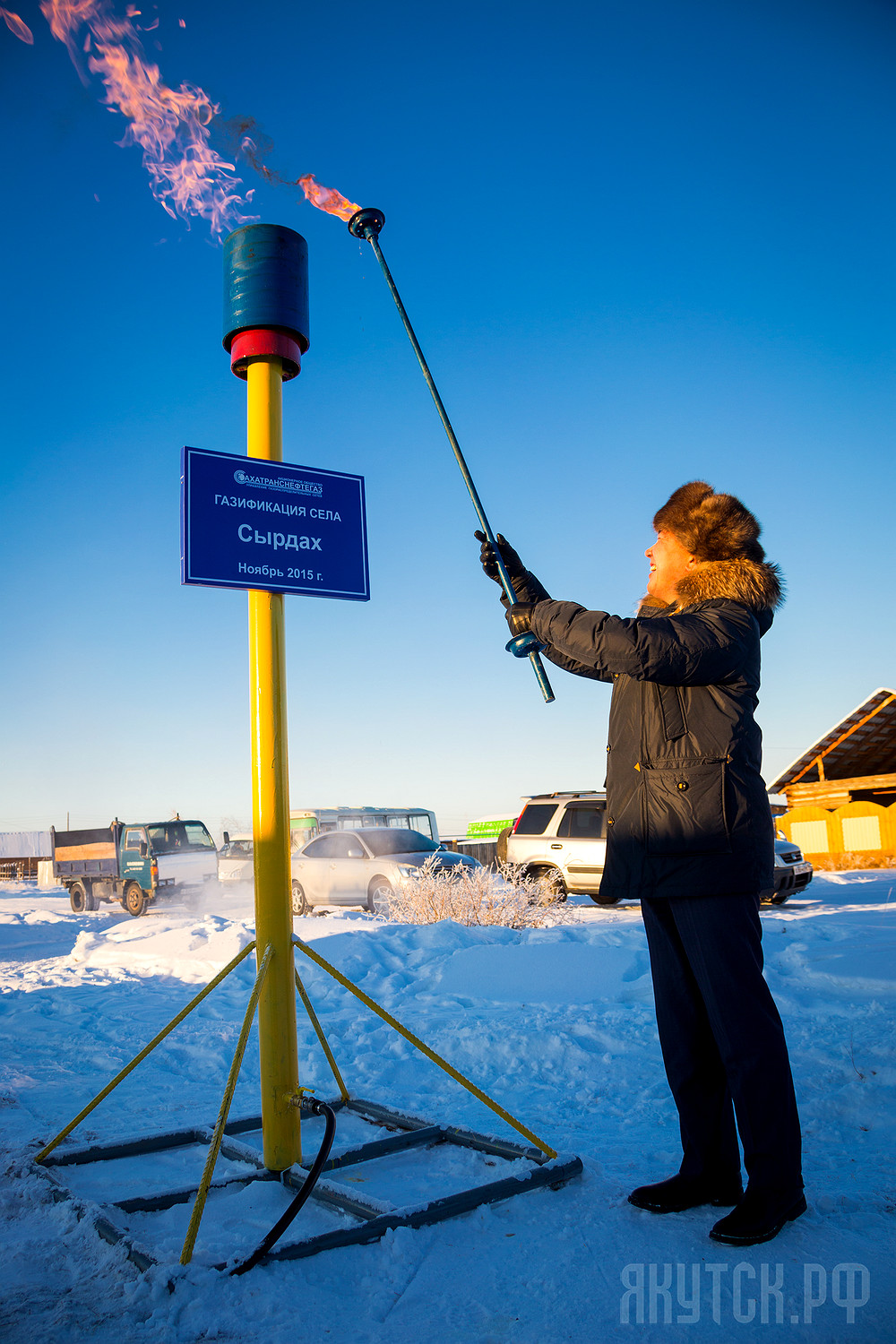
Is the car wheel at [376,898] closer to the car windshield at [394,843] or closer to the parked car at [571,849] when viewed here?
the car windshield at [394,843]

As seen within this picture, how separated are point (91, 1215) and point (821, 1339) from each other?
6.19ft

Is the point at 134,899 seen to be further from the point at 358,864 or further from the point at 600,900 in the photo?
the point at 600,900

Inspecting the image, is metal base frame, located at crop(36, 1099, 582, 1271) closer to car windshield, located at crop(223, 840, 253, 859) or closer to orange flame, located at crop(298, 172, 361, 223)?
orange flame, located at crop(298, 172, 361, 223)

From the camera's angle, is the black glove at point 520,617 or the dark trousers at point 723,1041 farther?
the black glove at point 520,617

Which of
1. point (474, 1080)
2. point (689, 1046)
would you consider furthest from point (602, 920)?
point (689, 1046)

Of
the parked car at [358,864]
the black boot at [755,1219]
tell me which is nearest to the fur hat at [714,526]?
the black boot at [755,1219]

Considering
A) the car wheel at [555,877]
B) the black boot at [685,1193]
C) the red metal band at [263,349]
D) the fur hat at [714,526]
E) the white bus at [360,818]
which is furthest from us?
the white bus at [360,818]

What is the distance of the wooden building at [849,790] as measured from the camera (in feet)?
67.6

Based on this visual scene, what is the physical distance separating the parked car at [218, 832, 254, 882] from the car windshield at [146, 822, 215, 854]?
55cm

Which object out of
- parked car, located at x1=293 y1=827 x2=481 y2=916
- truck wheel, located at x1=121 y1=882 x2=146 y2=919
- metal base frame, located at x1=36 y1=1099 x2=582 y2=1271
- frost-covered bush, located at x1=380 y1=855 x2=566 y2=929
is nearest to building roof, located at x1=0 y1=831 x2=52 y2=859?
truck wheel, located at x1=121 y1=882 x2=146 y2=919

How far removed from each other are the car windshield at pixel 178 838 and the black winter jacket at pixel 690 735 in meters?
17.7

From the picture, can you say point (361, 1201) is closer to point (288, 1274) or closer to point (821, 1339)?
point (288, 1274)

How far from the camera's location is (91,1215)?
Result: 2.39m

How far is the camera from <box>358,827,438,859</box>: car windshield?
1371 cm
